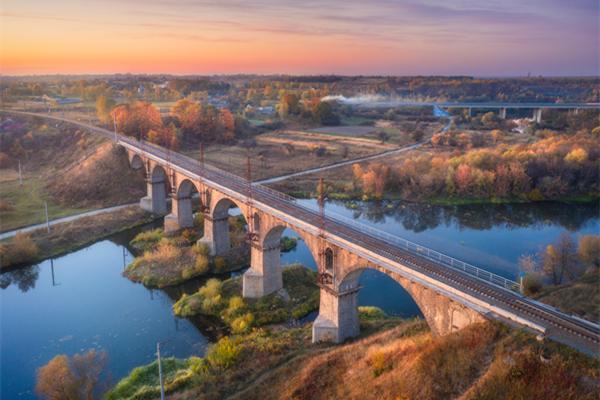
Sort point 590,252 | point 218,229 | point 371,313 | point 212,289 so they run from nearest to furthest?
point 371,313 → point 590,252 → point 212,289 → point 218,229

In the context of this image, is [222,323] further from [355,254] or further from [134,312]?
[355,254]

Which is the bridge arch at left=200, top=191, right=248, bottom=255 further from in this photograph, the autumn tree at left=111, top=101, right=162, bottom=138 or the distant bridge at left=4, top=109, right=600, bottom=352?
the autumn tree at left=111, top=101, right=162, bottom=138

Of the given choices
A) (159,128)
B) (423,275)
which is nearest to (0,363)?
(423,275)

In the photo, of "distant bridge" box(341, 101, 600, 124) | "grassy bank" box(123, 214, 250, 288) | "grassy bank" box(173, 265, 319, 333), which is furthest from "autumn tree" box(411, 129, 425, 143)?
"grassy bank" box(173, 265, 319, 333)

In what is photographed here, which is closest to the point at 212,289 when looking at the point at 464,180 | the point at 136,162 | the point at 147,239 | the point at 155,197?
the point at 147,239

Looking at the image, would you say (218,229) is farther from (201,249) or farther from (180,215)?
(180,215)

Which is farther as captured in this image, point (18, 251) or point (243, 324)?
point (18, 251)
